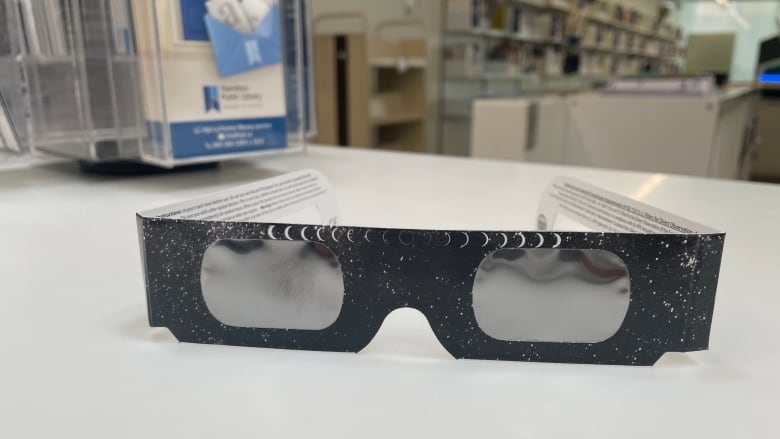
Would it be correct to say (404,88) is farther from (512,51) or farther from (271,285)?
(271,285)

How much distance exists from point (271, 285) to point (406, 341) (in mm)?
77

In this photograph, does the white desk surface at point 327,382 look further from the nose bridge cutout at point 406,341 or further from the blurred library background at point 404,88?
the blurred library background at point 404,88

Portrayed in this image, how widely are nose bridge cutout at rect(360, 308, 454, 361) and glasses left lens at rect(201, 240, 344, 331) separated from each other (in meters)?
0.03

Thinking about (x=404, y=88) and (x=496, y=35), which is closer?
(x=404, y=88)

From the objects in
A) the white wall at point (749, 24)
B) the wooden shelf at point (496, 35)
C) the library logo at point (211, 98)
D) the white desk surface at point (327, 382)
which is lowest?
the white desk surface at point (327, 382)

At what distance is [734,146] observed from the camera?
7.01 ft

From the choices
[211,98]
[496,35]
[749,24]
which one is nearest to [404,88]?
[496,35]

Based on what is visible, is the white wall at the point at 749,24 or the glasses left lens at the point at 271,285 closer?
the glasses left lens at the point at 271,285

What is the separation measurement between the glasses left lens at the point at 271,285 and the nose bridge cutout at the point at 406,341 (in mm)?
31

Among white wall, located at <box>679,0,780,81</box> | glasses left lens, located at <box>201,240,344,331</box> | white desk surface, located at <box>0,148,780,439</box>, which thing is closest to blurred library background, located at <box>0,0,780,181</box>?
white desk surface, located at <box>0,148,780,439</box>

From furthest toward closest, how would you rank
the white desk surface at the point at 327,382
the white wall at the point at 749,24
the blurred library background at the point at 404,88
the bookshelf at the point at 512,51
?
1. the white wall at the point at 749,24
2. the bookshelf at the point at 512,51
3. the blurred library background at the point at 404,88
4. the white desk surface at the point at 327,382

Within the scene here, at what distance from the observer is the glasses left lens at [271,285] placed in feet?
0.88

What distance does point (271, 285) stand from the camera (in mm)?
272

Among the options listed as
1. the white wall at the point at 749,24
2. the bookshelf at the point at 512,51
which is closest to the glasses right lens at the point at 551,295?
the bookshelf at the point at 512,51
